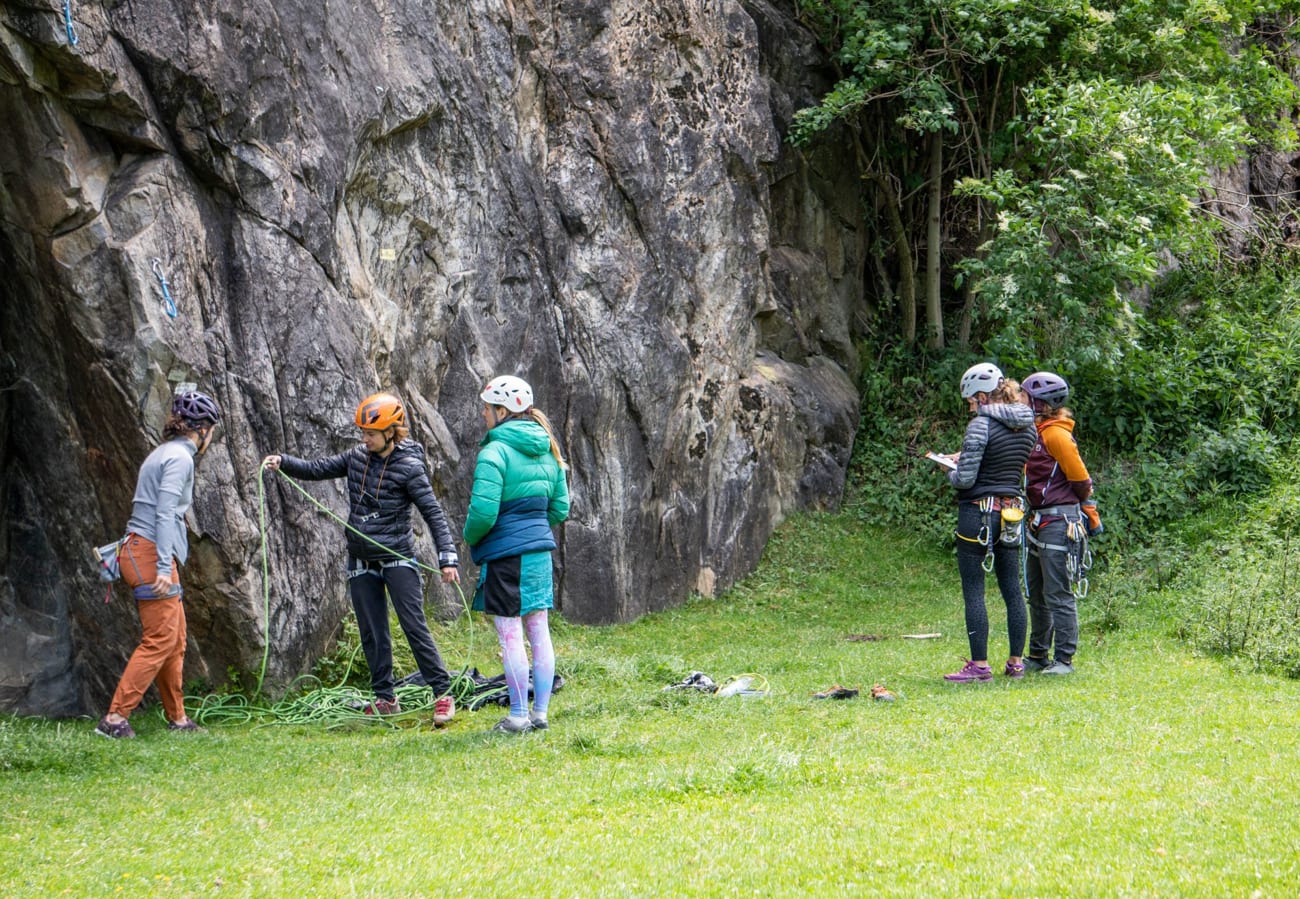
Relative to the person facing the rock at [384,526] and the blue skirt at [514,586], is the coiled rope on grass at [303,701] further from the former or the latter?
the blue skirt at [514,586]

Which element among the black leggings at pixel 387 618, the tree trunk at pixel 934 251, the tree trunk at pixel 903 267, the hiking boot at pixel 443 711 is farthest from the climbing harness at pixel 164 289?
the tree trunk at pixel 934 251

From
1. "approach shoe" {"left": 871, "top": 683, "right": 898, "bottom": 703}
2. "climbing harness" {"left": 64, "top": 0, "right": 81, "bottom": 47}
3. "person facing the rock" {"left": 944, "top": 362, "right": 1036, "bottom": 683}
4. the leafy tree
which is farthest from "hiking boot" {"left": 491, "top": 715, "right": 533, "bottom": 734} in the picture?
the leafy tree

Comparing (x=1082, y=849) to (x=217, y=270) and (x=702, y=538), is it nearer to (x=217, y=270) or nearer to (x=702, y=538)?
(x=217, y=270)

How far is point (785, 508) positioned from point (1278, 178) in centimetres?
1374

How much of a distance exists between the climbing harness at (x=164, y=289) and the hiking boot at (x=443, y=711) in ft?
11.2

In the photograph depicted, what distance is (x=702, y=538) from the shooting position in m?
15.1

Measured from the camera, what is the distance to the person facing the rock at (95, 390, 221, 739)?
295 inches

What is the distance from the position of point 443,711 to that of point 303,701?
122 centimetres

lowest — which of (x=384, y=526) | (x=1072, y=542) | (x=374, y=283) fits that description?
(x=1072, y=542)

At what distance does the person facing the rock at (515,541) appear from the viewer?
24.0ft

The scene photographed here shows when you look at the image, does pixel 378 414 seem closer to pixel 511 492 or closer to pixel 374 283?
pixel 511 492

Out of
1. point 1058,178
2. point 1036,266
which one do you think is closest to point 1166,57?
point 1058,178

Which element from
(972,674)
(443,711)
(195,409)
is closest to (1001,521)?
(972,674)

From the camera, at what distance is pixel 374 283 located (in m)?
10.9
